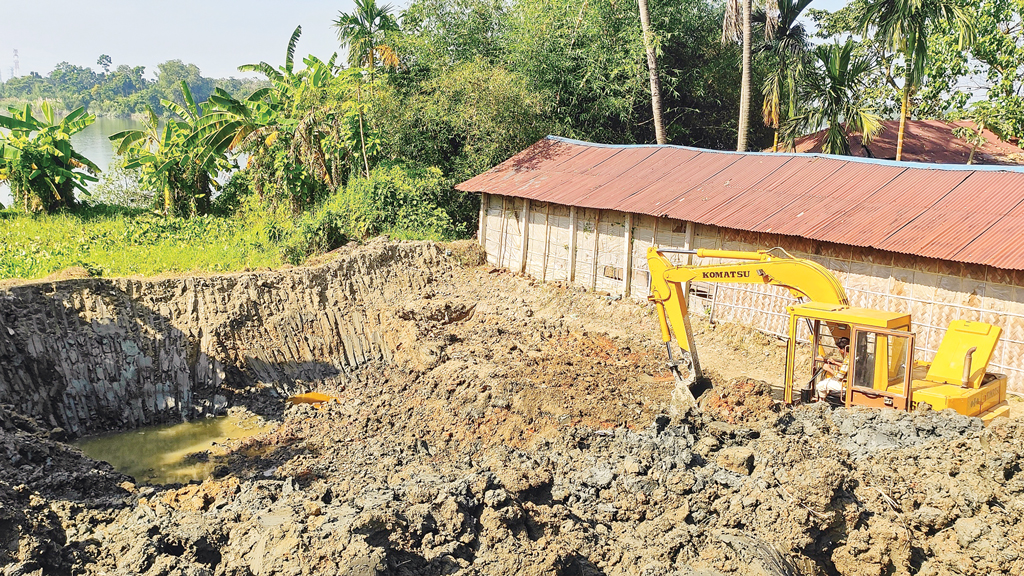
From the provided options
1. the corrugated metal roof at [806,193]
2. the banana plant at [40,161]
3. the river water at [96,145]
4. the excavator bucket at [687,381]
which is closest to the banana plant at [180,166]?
the banana plant at [40,161]

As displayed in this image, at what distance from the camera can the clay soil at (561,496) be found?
19.7 feet

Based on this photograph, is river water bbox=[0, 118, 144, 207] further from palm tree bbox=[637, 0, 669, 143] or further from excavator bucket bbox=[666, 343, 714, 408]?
excavator bucket bbox=[666, 343, 714, 408]

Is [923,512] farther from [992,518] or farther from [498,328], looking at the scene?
[498,328]

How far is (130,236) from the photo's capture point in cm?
1861

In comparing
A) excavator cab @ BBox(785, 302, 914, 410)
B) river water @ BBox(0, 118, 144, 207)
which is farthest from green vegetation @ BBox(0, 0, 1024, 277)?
excavator cab @ BBox(785, 302, 914, 410)

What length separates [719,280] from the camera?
1037 cm

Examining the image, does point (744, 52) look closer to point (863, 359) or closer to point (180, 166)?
point (863, 359)

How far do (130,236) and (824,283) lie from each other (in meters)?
16.0

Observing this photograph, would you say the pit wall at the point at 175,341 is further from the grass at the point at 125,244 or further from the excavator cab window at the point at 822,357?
the excavator cab window at the point at 822,357

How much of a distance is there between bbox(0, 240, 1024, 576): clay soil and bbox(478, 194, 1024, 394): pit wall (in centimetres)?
332

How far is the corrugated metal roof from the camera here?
1195 centimetres

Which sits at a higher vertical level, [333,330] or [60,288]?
[60,288]

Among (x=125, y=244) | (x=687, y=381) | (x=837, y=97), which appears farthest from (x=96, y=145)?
(x=687, y=381)

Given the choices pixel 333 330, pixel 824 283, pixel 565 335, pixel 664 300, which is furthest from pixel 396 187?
pixel 824 283
